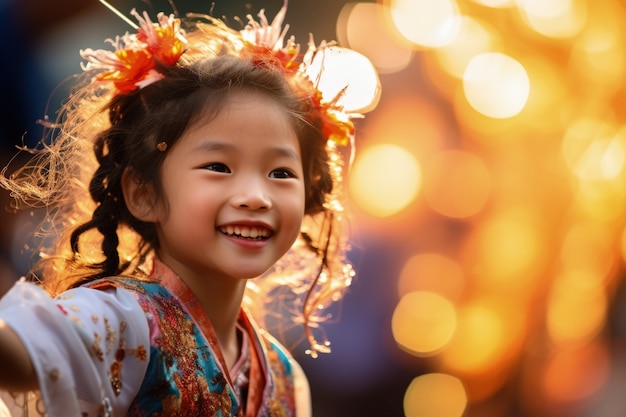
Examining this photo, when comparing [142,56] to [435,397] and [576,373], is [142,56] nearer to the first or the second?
[435,397]

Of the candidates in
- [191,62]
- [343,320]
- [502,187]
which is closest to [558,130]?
[502,187]

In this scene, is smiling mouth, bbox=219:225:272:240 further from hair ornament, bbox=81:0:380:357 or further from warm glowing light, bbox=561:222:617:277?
warm glowing light, bbox=561:222:617:277

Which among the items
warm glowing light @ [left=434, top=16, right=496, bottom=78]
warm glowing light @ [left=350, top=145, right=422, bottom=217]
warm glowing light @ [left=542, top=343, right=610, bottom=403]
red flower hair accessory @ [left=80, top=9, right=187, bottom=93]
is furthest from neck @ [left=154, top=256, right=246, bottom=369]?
warm glowing light @ [left=434, top=16, right=496, bottom=78]

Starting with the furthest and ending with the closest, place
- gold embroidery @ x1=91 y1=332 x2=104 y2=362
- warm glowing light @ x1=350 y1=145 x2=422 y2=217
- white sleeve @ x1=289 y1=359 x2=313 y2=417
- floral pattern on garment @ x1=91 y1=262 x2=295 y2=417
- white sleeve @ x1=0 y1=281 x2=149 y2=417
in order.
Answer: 1. warm glowing light @ x1=350 y1=145 x2=422 y2=217
2. white sleeve @ x1=289 y1=359 x2=313 y2=417
3. floral pattern on garment @ x1=91 y1=262 x2=295 y2=417
4. gold embroidery @ x1=91 y1=332 x2=104 y2=362
5. white sleeve @ x1=0 y1=281 x2=149 y2=417

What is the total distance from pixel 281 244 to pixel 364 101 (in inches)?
20.6

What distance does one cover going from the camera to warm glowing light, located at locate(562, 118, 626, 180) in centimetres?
483

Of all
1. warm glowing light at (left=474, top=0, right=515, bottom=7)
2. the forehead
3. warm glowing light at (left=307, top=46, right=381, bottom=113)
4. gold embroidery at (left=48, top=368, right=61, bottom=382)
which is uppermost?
warm glowing light at (left=474, top=0, right=515, bottom=7)

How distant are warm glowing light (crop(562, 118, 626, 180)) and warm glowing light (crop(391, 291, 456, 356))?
1.01 metres

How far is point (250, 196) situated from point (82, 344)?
1.51ft

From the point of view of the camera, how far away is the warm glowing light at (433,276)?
4625mm

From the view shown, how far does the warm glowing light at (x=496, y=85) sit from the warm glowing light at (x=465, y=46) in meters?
0.04

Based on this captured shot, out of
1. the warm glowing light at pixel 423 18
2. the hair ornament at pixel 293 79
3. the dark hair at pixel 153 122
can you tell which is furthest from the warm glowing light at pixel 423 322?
the dark hair at pixel 153 122

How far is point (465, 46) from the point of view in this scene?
16.0ft

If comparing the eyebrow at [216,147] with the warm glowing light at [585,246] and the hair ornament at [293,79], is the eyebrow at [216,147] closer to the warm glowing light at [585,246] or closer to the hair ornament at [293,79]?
the hair ornament at [293,79]
